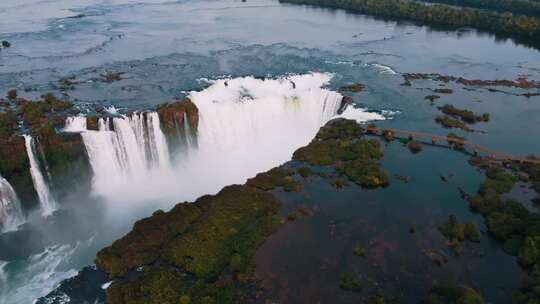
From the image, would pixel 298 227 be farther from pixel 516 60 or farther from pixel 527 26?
pixel 527 26

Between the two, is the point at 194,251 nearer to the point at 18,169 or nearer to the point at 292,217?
the point at 292,217

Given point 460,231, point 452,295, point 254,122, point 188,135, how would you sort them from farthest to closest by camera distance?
1. point 254,122
2. point 188,135
3. point 460,231
4. point 452,295

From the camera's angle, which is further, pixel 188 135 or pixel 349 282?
pixel 188 135

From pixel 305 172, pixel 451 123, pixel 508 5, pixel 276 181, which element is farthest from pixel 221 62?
pixel 508 5

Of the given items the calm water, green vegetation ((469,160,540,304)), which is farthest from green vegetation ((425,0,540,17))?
green vegetation ((469,160,540,304))

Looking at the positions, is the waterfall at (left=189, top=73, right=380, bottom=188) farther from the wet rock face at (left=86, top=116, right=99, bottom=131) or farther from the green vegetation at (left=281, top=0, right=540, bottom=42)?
the green vegetation at (left=281, top=0, right=540, bottom=42)

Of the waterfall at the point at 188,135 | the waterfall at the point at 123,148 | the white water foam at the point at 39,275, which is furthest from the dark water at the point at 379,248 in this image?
the waterfall at the point at 123,148
